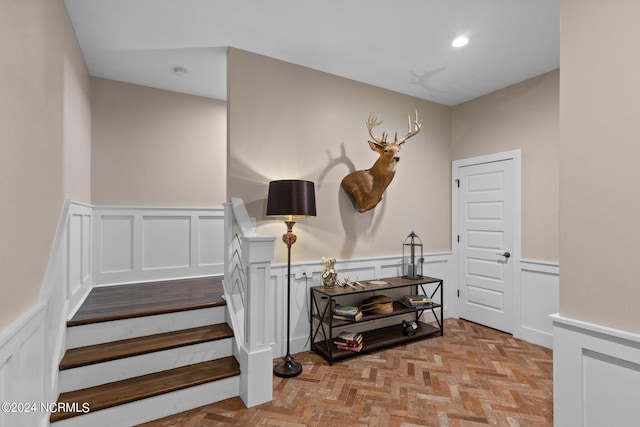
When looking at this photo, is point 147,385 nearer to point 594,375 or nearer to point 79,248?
point 79,248

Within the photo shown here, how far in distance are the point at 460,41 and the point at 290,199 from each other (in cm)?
194

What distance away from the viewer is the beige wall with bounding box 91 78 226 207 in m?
3.54

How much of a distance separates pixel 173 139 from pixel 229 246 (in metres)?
1.85

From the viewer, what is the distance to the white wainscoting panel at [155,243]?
3.54 m

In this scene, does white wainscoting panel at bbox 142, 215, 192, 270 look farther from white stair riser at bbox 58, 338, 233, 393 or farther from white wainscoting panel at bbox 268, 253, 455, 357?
white stair riser at bbox 58, 338, 233, 393

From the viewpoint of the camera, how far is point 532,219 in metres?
3.45

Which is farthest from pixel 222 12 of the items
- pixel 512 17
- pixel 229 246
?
pixel 512 17

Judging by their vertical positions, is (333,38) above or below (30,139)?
above

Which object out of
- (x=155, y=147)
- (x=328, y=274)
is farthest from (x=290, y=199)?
(x=155, y=147)

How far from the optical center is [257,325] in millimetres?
2318

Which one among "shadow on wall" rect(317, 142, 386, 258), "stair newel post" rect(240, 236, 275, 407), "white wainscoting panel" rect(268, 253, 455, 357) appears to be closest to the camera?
"stair newel post" rect(240, 236, 275, 407)

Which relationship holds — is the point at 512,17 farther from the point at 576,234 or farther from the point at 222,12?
the point at 222,12

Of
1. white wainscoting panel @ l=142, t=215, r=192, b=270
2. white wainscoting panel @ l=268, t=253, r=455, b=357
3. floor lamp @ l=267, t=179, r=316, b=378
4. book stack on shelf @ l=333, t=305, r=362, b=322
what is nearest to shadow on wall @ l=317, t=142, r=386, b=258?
white wainscoting panel @ l=268, t=253, r=455, b=357

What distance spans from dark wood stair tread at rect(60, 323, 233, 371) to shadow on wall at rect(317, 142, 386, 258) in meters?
1.47
